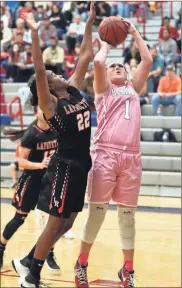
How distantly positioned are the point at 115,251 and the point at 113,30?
160 inches

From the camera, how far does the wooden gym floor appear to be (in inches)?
319

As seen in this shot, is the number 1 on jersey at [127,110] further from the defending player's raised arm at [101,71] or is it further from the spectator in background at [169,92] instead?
the spectator in background at [169,92]

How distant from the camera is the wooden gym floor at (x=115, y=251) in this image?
8.10 m

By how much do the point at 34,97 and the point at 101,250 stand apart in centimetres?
403

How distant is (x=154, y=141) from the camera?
15.7 metres

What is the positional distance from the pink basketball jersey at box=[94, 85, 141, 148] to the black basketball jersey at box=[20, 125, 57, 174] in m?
1.36

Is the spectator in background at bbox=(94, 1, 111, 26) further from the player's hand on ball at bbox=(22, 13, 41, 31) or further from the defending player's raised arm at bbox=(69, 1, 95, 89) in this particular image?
the player's hand on ball at bbox=(22, 13, 41, 31)

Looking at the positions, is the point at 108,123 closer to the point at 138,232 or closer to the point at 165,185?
the point at 138,232

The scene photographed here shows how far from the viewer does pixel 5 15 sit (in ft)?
70.2

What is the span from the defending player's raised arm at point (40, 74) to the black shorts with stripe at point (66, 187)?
0.48 metres

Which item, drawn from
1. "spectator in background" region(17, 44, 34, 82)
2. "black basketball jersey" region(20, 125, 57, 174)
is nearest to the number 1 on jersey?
"black basketball jersey" region(20, 125, 57, 174)

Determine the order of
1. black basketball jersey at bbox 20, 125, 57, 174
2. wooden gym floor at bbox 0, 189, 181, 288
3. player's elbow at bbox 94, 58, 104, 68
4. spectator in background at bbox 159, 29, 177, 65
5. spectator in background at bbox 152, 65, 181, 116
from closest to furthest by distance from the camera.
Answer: player's elbow at bbox 94, 58, 104, 68
black basketball jersey at bbox 20, 125, 57, 174
wooden gym floor at bbox 0, 189, 181, 288
spectator in background at bbox 152, 65, 181, 116
spectator in background at bbox 159, 29, 177, 65

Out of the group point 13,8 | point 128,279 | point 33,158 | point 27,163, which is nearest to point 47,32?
point 13,8

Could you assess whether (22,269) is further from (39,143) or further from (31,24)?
(31,24)
